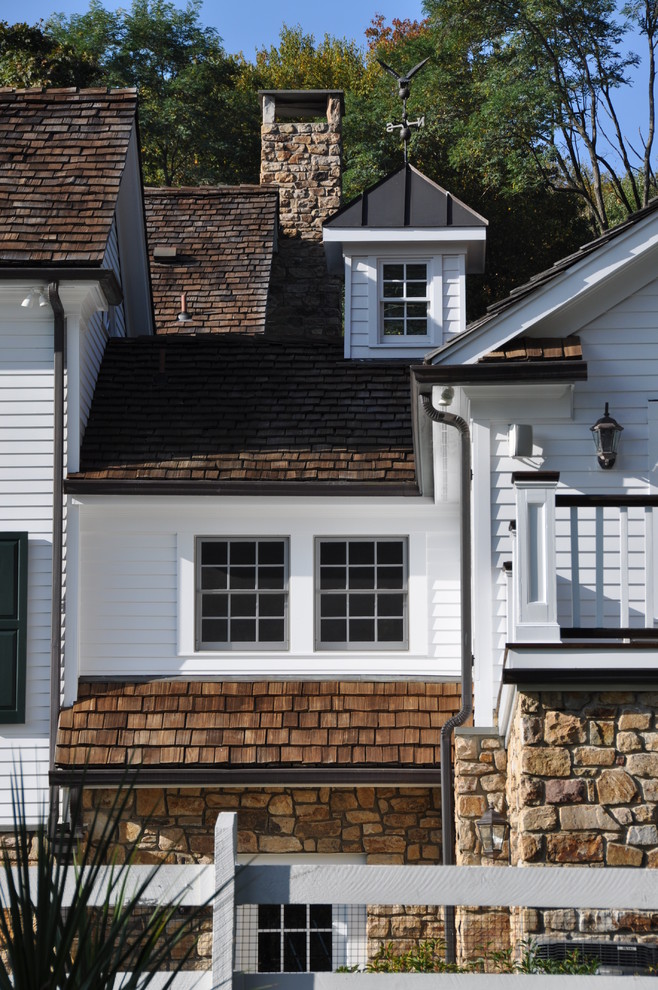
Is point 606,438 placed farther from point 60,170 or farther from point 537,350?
point 60,170

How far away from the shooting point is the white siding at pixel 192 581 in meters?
11.9

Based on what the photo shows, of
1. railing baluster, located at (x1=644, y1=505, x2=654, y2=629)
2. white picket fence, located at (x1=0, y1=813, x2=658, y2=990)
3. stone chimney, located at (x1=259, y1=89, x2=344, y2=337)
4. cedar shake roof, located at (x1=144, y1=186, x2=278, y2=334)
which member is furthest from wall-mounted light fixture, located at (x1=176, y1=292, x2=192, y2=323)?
white picket fence, located at (x1=0, y1=813, x2=658, y2=990)

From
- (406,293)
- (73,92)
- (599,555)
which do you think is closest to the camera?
(599,555)

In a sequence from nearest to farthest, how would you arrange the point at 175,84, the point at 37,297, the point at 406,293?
the point at 37,297, the point at 406,293, the point at 175,84

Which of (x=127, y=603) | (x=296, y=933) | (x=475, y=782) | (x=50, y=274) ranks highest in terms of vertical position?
(x=50, y=274)

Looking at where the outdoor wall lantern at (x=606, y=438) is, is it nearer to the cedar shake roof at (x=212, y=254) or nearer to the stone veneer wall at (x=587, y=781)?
the stone veneer wall at (x=587, y=781)

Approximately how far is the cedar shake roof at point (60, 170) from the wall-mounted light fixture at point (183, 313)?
3192 millimetres

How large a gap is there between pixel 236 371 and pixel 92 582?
9.31 ft

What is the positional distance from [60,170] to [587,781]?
8329 mm

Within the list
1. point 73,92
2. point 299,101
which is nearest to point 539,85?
point 299,101

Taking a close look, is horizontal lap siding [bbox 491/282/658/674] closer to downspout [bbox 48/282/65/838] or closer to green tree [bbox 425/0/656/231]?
downspout [bbox 48/282/65/838]

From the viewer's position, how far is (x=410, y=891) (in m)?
5.19

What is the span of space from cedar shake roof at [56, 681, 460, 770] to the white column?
140 inches

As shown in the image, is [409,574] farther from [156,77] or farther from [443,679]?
[156,77]
